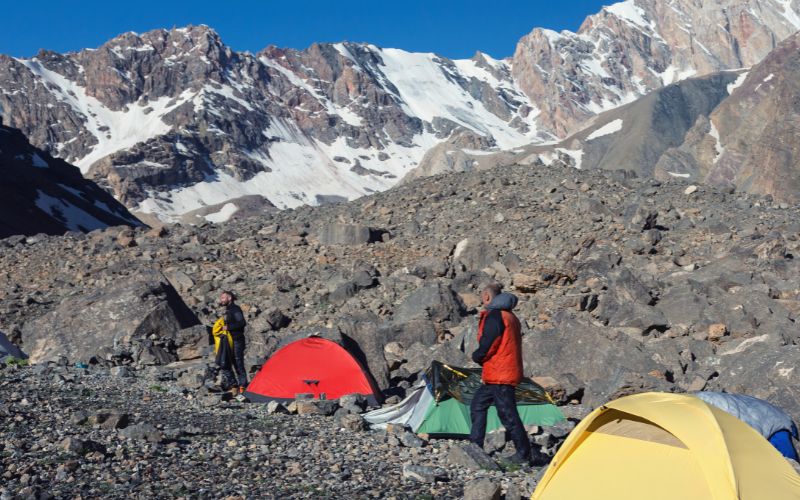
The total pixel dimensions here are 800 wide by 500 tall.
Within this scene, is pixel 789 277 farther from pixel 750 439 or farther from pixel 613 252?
pixel 750 439

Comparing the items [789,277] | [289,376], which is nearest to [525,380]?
[289,376]

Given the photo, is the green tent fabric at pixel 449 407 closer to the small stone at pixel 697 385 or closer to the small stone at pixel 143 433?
the small stone at pixel 697 385

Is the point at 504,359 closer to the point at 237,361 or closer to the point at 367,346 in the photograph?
the point at 367,346

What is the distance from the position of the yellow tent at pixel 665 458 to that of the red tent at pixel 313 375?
18.3 feet

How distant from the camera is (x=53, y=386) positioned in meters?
12.0

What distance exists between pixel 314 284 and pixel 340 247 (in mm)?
3472

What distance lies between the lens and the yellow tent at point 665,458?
6.70 metres

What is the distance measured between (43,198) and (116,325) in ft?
240

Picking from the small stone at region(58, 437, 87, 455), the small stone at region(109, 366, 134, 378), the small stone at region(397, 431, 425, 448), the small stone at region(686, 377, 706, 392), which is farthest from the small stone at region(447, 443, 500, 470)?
the small stone at region(109, 366, 134, 378)

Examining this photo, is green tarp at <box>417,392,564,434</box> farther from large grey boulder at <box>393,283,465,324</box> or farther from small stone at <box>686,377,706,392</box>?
large grey boulder at <box>393,283,465,324</box>

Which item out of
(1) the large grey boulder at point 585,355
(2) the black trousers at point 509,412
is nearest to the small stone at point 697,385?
(1) the large grey boulder at point 585,355

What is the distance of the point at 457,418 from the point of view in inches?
429

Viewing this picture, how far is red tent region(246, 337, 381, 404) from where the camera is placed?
12.9 m

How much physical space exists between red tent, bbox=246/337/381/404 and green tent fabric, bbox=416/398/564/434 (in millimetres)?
2090
